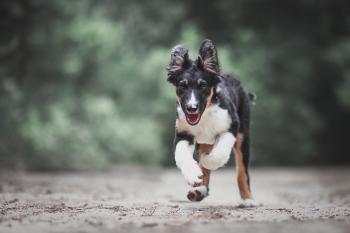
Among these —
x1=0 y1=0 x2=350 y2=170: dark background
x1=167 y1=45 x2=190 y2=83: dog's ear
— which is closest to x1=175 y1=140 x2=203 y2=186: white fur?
x1=167 y1=45 x2=190 y2=83: dog's ear

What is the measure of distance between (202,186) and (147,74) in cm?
1897

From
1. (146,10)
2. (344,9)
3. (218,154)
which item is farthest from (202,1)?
(218,154)

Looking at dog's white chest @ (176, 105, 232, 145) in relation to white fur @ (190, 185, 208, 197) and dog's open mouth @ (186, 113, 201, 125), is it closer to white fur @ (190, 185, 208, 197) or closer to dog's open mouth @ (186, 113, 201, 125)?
dog's open mouth @ (186, 113, 201, 125)

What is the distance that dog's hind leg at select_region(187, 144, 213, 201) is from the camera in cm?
751

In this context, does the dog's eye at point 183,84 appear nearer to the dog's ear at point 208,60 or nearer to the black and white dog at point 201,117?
the black and white dog at point 201,117

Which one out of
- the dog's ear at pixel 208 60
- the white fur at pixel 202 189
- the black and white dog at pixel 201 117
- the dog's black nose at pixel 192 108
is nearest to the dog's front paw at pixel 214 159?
the black and white dog at pixel 201 117

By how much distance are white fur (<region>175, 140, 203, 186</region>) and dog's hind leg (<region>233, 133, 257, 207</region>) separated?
4.17 feet

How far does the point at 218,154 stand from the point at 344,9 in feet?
71.4

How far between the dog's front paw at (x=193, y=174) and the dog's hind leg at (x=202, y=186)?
3.3 inches

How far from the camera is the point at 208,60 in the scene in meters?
8.08

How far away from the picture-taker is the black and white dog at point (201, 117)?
25.1 ft

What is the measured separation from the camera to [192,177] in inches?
298

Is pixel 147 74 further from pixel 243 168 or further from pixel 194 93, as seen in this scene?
pixel 194 93

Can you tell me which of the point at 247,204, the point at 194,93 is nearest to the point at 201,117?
the point at 194,93
